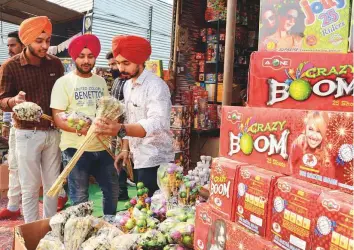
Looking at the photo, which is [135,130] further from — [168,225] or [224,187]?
[224,187]

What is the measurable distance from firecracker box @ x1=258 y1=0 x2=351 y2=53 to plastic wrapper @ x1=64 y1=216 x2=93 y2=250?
1162 mm

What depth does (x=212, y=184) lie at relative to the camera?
131cm

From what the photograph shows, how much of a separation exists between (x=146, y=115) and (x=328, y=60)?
1.47 metres

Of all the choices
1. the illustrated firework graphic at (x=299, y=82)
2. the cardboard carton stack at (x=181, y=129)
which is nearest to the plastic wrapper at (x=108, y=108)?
the illustrated firework graphic at (x=299, y=82)

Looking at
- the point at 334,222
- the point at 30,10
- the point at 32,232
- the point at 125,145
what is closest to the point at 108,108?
the point at 125,145

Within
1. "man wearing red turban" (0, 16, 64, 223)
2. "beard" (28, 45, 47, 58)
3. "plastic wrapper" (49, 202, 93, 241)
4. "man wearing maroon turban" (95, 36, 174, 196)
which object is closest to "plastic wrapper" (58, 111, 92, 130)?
"man wearing maroon turban" (95, 36, 174, 196)

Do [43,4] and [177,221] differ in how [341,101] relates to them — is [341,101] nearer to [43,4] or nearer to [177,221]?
[177,221]

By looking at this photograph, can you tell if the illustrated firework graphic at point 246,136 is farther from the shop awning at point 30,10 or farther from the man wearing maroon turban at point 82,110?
the shop awning at point 30,10

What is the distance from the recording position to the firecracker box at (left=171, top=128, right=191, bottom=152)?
17.1 ft

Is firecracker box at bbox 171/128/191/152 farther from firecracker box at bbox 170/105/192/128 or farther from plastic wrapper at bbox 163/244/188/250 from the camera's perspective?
plastic wrapper at bbox 163/244/188/250

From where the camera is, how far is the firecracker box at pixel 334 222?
845 mm

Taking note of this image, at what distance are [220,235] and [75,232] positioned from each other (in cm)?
76

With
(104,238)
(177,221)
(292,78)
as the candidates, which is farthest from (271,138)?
(104,238)

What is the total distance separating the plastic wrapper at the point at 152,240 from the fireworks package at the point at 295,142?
0.55 meters
